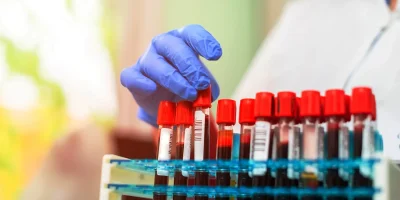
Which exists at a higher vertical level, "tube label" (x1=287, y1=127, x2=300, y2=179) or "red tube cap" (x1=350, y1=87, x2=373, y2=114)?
"red tube cap" (x1=350, y1=87, x2=373, y2=114)

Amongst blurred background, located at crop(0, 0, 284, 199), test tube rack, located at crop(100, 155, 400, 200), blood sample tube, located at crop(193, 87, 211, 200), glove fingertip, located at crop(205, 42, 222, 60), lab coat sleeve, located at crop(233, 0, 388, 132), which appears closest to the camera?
test tube rack, located at crop(100, 155, 400, 200)

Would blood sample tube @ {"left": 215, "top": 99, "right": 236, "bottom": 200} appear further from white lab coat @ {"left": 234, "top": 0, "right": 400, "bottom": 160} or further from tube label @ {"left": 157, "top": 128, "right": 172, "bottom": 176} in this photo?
white lab coat @ {"left": 234, "top": 0, "right": 400, "bottom": 160}

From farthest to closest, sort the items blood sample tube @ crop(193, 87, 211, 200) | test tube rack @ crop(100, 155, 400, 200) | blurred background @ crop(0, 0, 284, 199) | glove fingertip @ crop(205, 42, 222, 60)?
1. blurred background @ crop(0, 0, 284, 199)
2. glove fingertip @ crop(205, 42, 222, 60)
3. blood sample tube @ crop(193, 87, 211, 200)
4. test tube rack @ crop(100, 155, 400, 200)

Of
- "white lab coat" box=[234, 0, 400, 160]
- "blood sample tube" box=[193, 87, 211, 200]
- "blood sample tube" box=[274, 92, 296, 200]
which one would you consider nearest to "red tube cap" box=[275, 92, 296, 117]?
"blood sample tube" box=[274, 92, 296, 200]

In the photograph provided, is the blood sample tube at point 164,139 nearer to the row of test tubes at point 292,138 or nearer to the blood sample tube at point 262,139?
the row of test tubes at point 292,138

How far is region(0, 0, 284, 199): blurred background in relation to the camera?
0.87 m

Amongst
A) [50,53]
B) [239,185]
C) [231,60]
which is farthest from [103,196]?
[231,60]

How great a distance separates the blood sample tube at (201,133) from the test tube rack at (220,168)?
0.01 metres

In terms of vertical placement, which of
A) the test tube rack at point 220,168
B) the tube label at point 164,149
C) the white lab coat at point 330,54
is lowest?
the test tube rack at point 220,168

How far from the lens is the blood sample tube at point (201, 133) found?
1.71 feet

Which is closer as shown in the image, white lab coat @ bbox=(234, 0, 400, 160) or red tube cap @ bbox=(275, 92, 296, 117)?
red tube cap @ bbox=(275, 92, 296, 117)

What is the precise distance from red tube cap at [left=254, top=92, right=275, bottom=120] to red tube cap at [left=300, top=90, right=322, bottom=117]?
4cm

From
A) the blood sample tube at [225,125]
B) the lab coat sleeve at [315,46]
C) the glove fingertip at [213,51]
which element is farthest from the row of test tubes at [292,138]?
the lab coat sleeve at [315,46]

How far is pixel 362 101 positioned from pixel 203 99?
20 cm
